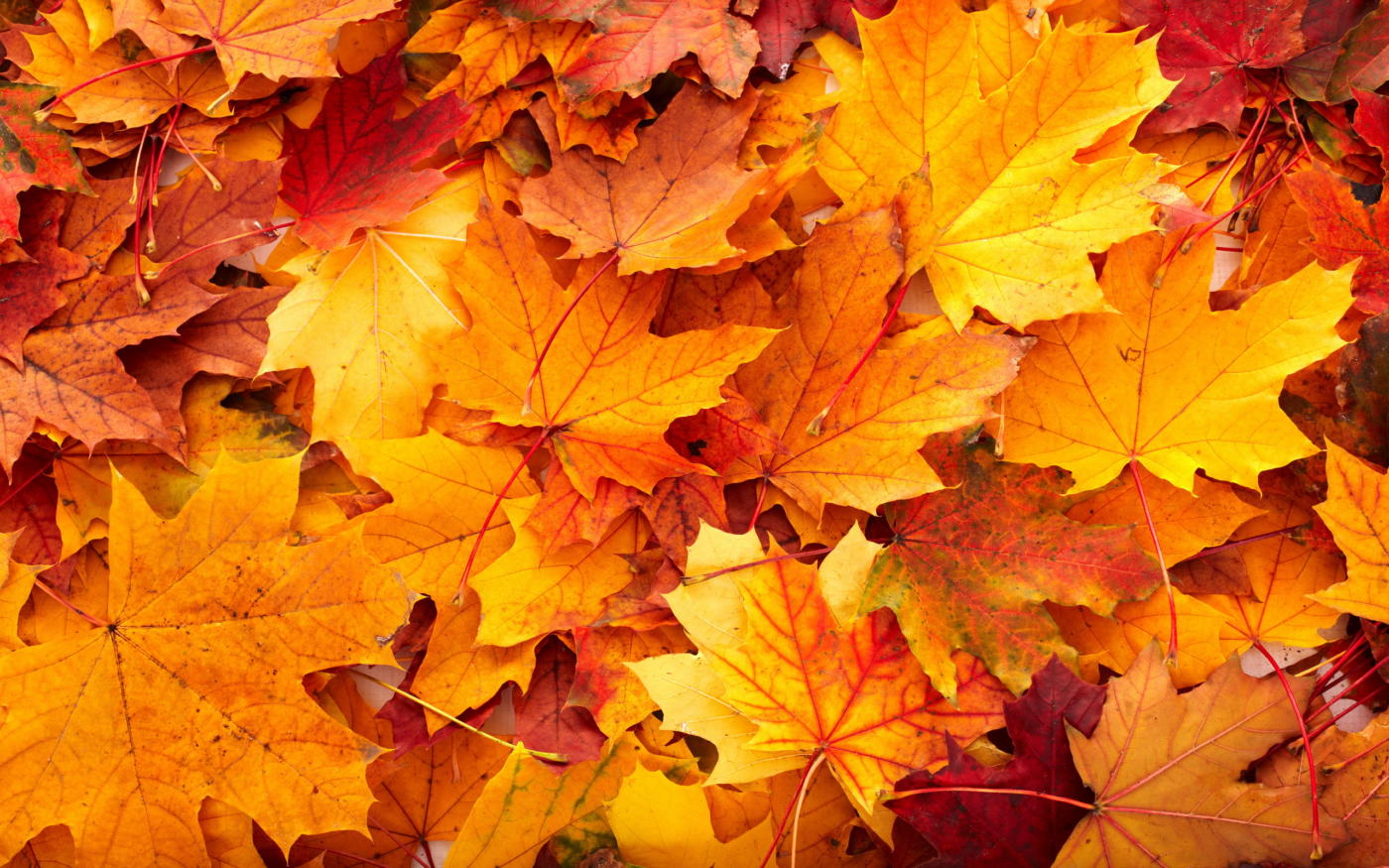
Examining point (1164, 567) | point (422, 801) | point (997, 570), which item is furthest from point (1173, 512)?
point (422, 801)

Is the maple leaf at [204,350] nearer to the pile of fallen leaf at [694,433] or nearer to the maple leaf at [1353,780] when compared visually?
the pile of fallen leaf at [694,433]

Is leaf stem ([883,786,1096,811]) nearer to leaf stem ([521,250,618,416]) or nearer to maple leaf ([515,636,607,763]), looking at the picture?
maple leaf ([515,636,607,763])

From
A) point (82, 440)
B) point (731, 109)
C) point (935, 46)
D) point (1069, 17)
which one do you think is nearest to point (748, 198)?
point (731, 109)

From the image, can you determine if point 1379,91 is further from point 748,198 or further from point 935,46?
point 748,198

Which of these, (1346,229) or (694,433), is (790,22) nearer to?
(694,433)

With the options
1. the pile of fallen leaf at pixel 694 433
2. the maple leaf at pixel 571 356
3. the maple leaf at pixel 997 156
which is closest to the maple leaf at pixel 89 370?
the pile of fallen leaf at pixel 694 433

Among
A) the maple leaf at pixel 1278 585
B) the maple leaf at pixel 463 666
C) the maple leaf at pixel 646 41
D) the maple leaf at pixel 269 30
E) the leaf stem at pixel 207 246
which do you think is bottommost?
the maple leaf at pixel 463 666
